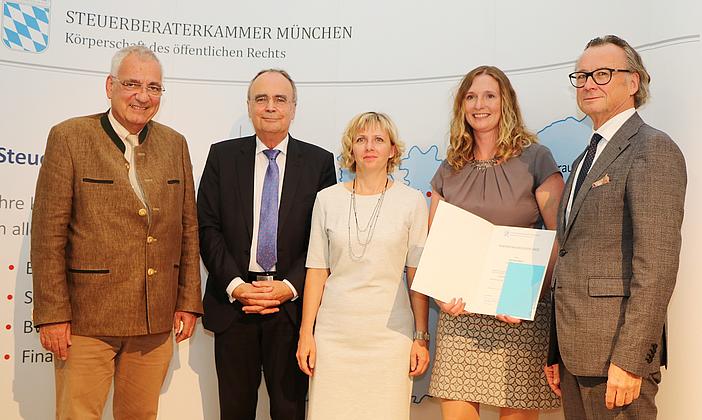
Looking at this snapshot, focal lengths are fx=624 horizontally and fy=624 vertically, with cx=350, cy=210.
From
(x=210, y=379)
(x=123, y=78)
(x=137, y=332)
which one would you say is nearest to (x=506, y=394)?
(x=137, y=332)

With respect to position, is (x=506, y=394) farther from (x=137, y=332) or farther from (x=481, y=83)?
(x=137, y=332)

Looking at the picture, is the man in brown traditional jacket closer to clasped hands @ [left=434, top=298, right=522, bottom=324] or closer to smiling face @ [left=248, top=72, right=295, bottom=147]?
smiling face @ [left=248, top=72, right=295, bottom=147]

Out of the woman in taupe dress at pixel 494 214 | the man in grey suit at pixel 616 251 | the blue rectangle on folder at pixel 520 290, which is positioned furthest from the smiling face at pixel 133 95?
the man in grey suit at pixel 616 251

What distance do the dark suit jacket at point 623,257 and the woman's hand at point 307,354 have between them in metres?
1.12

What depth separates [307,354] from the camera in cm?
285

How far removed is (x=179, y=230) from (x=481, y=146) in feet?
4.85

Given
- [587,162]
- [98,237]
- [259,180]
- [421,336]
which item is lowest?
[421,336]

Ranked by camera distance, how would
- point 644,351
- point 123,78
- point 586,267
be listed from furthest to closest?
point 123,78 < point 586,267 < point 644,351

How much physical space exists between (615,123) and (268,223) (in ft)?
5.45

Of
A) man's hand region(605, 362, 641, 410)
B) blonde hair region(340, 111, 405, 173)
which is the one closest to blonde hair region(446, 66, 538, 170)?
blonde hair region(340, 111, 405, 173)

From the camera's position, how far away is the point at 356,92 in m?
3.90

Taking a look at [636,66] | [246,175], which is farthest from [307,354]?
[636,66]

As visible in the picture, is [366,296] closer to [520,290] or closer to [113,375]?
[520,290]

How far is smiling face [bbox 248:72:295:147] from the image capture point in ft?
10.5
